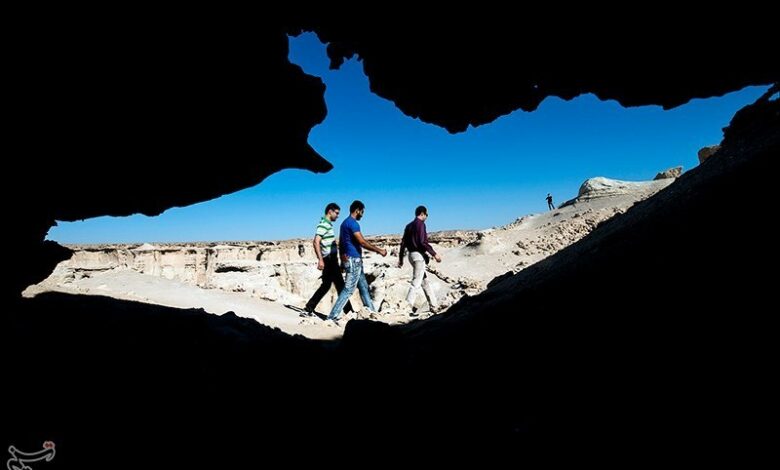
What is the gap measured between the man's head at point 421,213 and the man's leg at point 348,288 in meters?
1.81

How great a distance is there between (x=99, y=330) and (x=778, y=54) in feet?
23.5

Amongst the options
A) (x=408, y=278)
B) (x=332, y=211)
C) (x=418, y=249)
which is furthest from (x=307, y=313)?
(x=408, y=278)

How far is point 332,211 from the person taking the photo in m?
7.00

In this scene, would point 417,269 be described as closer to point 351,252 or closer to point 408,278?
point 351,252

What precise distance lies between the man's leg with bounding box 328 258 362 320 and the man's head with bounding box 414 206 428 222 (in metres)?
1.81

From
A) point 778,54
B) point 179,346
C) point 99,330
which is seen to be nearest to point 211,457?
point 179,346

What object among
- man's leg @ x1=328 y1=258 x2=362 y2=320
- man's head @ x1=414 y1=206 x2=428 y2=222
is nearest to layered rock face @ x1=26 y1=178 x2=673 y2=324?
man's leg @ x1=328 y1=258 x2=362 y2=320

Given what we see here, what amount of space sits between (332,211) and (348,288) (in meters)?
1.56

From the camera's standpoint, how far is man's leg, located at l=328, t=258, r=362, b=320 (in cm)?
664

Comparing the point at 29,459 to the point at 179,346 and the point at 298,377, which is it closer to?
the point at 179,346

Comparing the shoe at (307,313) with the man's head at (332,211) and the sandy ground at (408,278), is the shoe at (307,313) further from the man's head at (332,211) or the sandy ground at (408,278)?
the man's head at (332,211)

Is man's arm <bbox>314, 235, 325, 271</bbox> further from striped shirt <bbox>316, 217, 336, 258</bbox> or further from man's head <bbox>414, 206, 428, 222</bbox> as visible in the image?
man's head <bbox>414, 206, 428, 222</bbox>

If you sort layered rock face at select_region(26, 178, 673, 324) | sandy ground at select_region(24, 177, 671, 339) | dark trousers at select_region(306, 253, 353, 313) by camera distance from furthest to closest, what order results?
layered rock face at select_region(26, 178, 673, 324) → dark trousers at select_region(306, 253, 353, 313) → sandy ground at select_region(24, 177, 671, 339)

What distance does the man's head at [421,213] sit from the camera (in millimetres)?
7543
